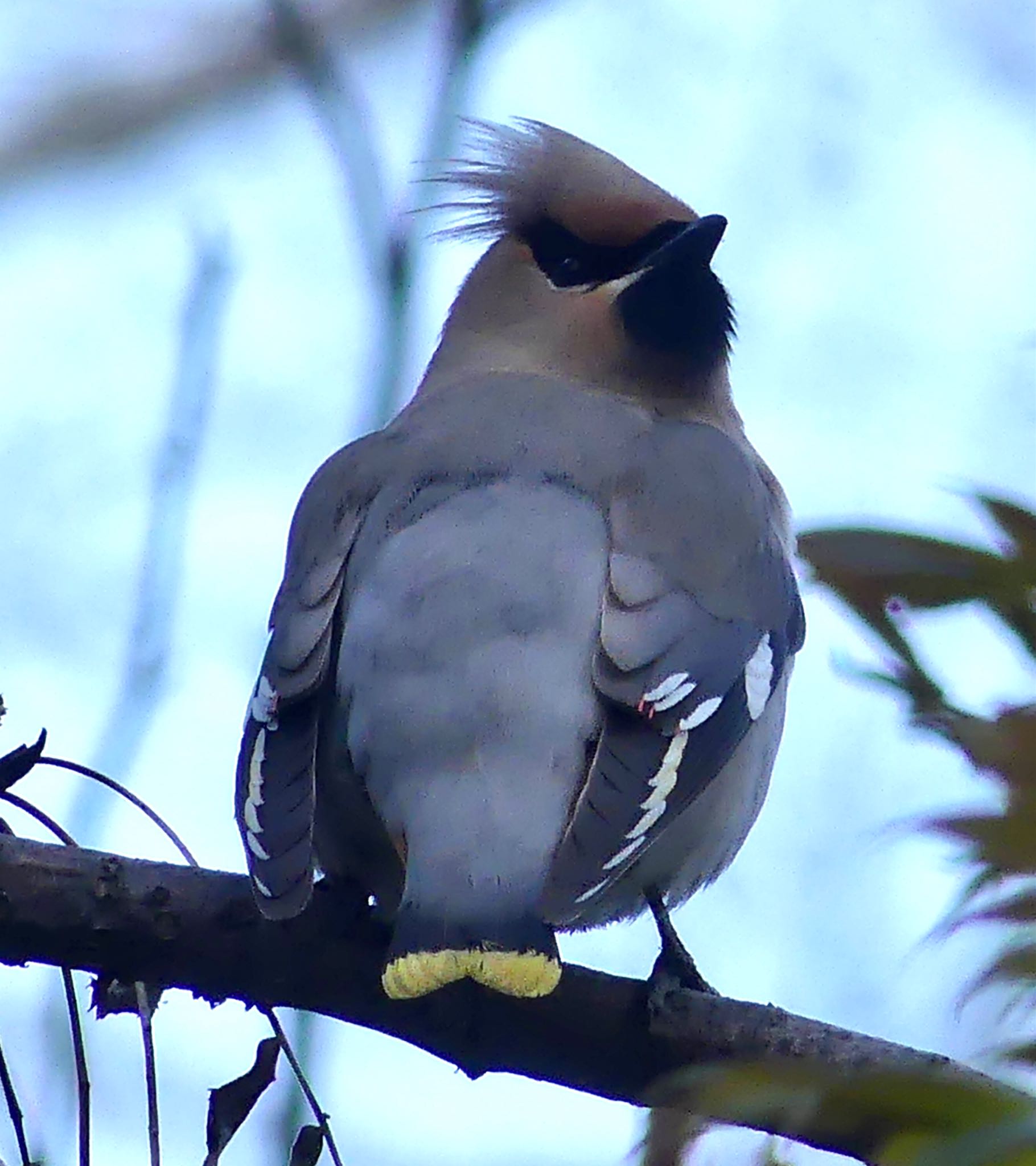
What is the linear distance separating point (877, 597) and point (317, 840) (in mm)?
1596

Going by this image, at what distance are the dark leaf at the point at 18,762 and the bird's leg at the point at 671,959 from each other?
2.83 ft

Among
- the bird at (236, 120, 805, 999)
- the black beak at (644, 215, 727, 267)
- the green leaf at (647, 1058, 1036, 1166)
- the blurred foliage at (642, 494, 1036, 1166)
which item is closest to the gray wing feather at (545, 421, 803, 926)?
the bird at (236, 120, 805, 999)

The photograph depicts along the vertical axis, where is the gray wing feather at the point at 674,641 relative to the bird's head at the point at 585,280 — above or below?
below

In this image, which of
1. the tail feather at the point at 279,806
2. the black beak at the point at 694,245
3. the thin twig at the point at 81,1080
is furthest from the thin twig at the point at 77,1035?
the black beak at the point at 694,245

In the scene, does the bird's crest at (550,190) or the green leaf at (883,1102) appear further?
the bird's crest at (550,190)

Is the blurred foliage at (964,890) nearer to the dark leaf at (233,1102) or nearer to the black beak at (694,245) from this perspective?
the dark leaf at (233,1102)

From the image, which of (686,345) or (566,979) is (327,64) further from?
(566,979)

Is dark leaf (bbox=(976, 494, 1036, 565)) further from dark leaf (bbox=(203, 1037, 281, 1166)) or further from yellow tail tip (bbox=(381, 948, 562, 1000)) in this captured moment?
yellow tail tip (bbox=(381, 948, 562, 1000))

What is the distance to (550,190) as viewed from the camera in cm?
444

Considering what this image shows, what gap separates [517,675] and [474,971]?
520 mm

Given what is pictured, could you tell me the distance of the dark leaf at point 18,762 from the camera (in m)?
2.27

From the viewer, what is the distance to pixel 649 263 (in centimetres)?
425

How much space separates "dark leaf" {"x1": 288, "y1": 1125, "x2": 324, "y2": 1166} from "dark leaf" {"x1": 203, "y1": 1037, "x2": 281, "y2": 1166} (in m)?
0.08

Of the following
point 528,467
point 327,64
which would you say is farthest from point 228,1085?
point 327,64
